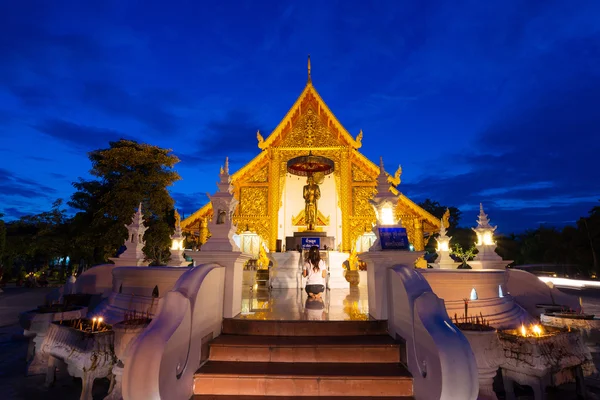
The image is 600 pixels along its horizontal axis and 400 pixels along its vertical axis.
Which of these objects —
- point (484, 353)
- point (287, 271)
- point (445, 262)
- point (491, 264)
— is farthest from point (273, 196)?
point (484, 353)

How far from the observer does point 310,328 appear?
13.7ft

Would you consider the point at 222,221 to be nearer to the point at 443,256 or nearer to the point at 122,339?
the point at 122,339

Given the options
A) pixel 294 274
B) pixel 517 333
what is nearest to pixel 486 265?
pixel 517 333

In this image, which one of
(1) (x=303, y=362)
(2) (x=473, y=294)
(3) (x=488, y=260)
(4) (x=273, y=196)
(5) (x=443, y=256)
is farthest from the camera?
(4) (x=273, y=196)

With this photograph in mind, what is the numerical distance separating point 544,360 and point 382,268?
2350 mm

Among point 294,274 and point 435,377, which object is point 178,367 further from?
point 294,274

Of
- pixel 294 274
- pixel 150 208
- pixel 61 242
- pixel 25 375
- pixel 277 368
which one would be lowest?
pixel 25 375

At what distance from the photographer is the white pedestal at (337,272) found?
998cm

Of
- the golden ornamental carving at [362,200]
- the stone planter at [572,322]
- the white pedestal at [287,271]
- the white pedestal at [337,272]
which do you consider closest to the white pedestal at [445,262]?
the white pedestal at [337,272]

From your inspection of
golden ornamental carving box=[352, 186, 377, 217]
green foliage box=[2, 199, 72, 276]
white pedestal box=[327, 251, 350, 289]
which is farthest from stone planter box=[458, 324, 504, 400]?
green foliage box=[2, 199, 72, 276]

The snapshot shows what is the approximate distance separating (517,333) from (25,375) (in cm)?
804

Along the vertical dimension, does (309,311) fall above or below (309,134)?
below

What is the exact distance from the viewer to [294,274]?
10109 millimetres

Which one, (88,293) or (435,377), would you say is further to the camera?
(88,293)
